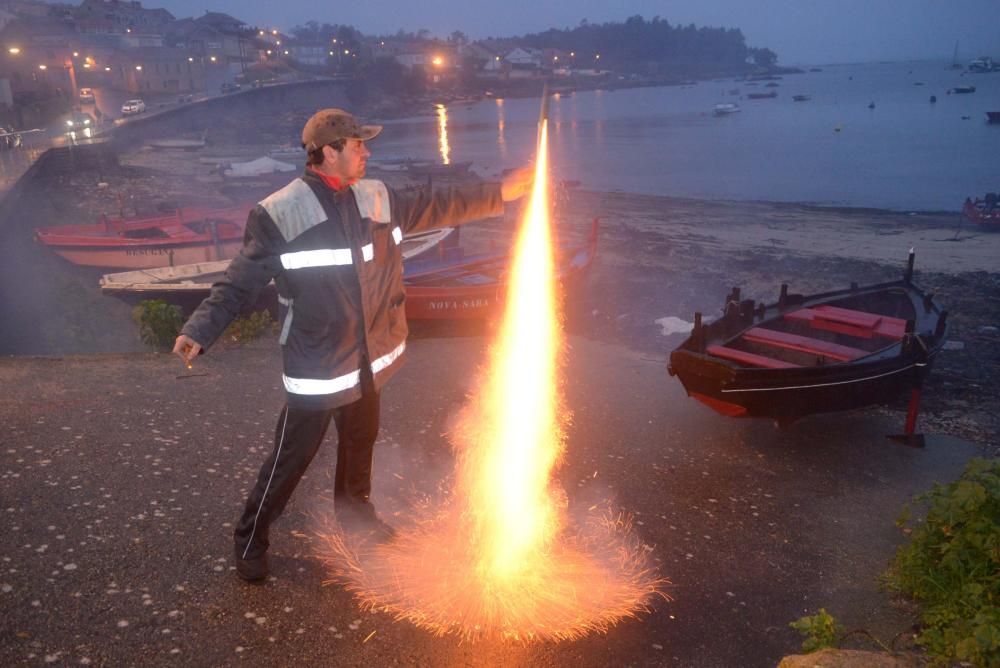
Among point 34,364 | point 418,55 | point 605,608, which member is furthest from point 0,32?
point 418,55

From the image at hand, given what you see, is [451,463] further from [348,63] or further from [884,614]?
A: [348,63]

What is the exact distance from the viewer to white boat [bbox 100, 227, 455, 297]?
15.3 metres

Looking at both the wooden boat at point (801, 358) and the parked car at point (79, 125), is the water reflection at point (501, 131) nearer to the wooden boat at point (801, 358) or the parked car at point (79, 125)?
the parked car at point (79, 125)

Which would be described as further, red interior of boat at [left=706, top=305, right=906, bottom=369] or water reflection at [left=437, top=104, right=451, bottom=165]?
water reflection at [left=437, top=104, right=451, bottom=165]

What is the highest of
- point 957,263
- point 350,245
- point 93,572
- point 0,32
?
point 0,32

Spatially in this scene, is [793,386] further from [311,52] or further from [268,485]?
[311,52]

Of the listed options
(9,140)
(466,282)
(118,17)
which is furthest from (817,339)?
(118,17)

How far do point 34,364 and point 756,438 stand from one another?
9.20 meters

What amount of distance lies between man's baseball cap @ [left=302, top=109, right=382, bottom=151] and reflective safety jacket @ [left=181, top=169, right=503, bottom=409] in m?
0.21

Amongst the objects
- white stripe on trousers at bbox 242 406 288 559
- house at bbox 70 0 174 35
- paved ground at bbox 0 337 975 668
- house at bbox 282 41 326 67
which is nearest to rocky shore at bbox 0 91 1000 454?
paved ground at bbox 0 337 975 668

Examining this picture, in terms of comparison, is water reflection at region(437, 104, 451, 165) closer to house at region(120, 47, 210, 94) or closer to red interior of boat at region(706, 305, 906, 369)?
house at region(120, 47, 210, 94)

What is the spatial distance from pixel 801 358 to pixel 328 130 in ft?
22.5

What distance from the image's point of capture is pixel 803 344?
29.8 feet

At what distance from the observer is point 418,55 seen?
14750 centimetres
